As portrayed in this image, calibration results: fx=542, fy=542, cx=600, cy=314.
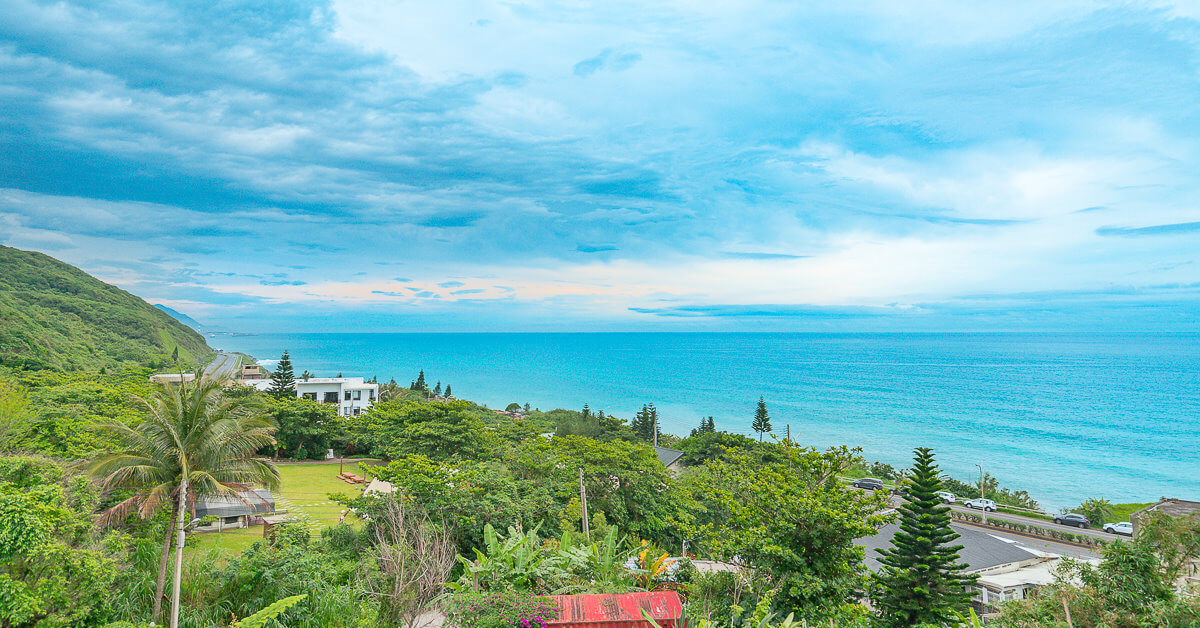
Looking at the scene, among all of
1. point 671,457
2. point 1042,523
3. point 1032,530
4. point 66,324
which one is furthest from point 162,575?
point 66,324

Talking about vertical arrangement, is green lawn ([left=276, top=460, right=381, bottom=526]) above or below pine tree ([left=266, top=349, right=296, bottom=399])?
below

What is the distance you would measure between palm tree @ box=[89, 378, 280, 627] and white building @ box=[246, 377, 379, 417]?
110ft

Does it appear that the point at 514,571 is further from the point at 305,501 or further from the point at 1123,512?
the point at 1123,512

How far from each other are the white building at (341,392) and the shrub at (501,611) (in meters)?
37.0

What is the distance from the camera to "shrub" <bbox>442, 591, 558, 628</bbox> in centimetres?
648

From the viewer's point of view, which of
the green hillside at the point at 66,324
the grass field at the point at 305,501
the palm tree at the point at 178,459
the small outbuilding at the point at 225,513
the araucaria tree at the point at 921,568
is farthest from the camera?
the green hillside at the point at 66,324

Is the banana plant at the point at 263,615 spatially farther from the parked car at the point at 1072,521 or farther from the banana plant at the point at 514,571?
the parked car at the point at 1072,521

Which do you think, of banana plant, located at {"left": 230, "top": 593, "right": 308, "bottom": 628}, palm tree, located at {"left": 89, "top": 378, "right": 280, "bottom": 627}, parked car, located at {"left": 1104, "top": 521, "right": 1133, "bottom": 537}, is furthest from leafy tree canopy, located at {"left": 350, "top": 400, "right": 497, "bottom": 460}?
parked car, located at {"left": 1104, "top": 521, "right": 1133, "bottom": 537}

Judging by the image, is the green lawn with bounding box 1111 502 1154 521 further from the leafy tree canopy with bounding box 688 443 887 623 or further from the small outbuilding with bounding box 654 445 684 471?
the leafy tree canopy with bounding box 688 443 887 623

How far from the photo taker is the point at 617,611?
6727mm

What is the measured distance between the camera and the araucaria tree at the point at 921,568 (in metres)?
10.8

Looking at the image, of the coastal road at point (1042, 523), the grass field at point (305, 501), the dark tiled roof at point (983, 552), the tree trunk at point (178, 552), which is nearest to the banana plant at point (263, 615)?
the tree trunk at point (178, 552)

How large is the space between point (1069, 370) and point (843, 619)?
13465 cm

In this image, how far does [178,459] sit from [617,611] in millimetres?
7342
